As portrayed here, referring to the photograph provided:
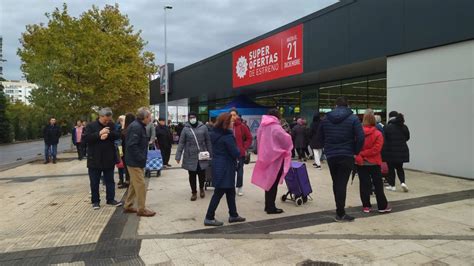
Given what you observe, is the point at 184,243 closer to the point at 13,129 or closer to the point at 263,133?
the point at 263,133

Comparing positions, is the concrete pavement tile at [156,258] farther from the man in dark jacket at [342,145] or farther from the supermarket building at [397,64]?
the supermarket building at [397,64]

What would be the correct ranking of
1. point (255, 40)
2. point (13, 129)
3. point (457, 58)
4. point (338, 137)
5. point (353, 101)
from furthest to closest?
point (13, 129) < point (255, 40) < point (353, 101) < point (457, 58) < point (338, 137)

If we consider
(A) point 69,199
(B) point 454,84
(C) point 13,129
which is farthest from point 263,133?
(C) point 13,129

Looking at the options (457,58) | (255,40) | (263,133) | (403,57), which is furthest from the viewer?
(255,40)

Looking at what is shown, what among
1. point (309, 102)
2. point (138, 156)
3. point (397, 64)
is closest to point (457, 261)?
point (138, 156)

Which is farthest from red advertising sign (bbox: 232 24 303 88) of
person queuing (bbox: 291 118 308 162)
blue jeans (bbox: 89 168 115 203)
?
blue jeans (bbox: 89 168 115 203)

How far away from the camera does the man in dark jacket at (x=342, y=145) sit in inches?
225

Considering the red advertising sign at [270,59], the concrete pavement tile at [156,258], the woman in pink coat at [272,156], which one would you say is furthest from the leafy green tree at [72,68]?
the concrete pavement tile at [156,258]

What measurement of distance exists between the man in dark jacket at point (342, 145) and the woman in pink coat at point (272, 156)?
2.37 feet

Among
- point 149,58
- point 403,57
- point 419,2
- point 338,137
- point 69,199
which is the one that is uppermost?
point 149,58

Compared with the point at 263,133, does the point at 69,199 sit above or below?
below

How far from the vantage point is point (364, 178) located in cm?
649

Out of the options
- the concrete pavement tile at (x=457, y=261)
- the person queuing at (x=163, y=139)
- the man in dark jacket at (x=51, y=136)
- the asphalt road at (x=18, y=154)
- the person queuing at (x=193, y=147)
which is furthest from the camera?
the asphalt road at (x=18, y=154)

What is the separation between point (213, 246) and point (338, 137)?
2.38m
